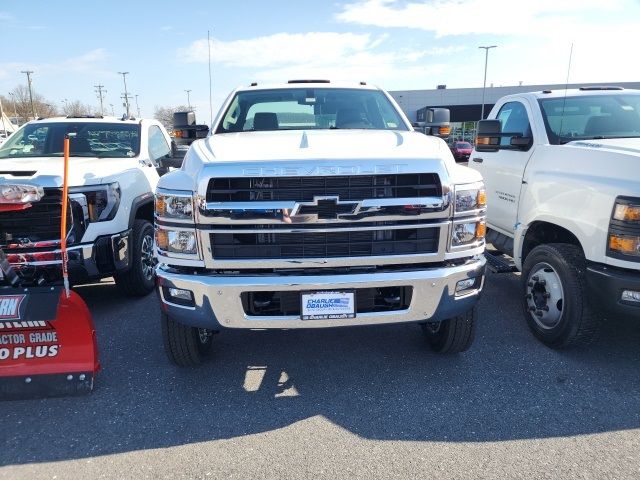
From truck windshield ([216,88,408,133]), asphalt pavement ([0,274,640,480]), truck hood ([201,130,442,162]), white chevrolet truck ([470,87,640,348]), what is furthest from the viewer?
truck windshield ([216,88,408,133])

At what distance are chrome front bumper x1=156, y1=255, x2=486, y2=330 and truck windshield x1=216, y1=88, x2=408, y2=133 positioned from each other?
1853 millimetres

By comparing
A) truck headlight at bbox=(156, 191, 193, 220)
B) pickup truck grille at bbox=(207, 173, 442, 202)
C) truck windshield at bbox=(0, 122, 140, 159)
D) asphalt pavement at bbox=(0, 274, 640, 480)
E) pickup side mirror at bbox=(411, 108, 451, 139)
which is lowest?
asphalt pavement at bbox=(0, 274, 640, 480)

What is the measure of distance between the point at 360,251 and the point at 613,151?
2058 mm

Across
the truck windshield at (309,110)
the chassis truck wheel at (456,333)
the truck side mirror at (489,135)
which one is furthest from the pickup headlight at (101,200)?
the truck side mirror at (489,135)

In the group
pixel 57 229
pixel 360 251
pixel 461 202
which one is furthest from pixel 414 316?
pixel 57 229

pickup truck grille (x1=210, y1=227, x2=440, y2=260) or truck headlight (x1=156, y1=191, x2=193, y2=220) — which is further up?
truck headlight (x1=156, y1=191, x2=193, y2=220)

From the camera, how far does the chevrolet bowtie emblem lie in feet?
9.43

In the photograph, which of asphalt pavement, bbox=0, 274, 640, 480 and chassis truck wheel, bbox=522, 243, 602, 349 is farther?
chassis truck wheel, bbox=522, 243, 602, 349

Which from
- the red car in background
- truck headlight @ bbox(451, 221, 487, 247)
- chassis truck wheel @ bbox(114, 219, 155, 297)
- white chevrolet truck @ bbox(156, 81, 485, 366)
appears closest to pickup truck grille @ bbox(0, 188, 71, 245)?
chassis truck wheel @ bbox(114, 219, 155, 297)

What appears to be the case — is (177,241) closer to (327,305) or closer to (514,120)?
(327,305)

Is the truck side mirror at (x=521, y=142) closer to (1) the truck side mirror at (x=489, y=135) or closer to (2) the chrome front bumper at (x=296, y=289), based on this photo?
(1) the truck side mirror at (x=489, y=135)

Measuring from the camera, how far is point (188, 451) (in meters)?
2.74

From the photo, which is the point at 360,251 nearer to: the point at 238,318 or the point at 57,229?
the point at 238,318

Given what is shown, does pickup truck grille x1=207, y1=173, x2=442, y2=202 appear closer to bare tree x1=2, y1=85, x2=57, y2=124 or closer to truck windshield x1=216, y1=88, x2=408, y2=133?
truck windshield x1=216, y1=88, x2=408, y2=133
